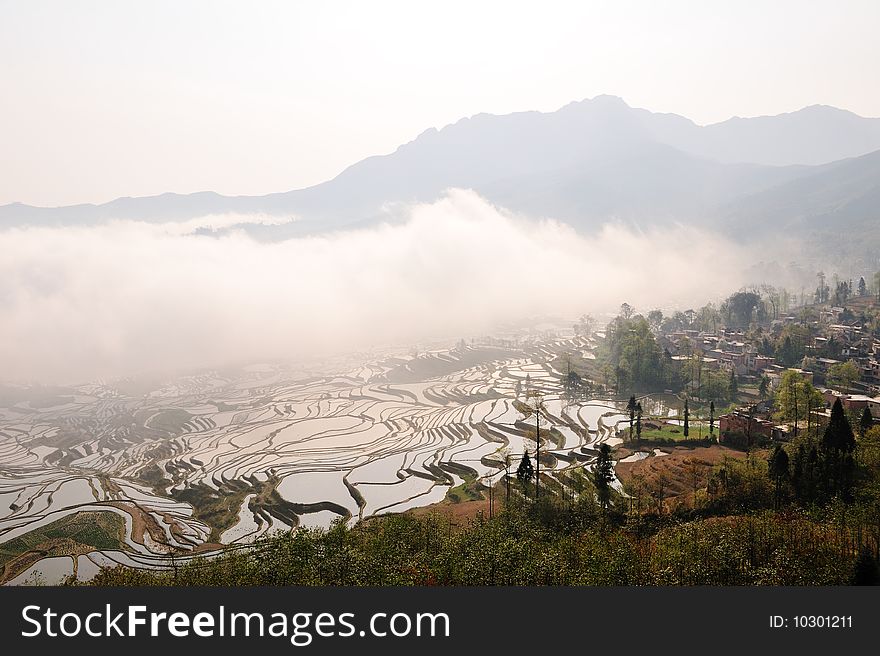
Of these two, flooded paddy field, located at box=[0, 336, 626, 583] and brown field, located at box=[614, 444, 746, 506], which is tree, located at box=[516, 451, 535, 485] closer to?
flooded paddy field, located at box=[0, 336, 626, 583]

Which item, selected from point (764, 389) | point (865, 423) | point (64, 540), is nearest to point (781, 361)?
point (764, 389)

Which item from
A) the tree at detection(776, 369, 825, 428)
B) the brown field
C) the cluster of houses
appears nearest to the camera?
the brown field

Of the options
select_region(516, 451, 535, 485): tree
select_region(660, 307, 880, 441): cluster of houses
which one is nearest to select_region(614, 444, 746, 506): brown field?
select_region(660, 307, 880, 441): cluster of houses

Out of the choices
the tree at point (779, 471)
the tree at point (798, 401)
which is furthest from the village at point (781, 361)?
the tree at point (779, 471)

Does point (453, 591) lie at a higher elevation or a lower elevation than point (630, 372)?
higher

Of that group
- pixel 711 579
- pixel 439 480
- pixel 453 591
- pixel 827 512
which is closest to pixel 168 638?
pixel 453 591

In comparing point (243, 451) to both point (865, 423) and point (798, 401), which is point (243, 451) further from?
point (865, 423)

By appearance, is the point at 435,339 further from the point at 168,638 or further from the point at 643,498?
the point at 168,638

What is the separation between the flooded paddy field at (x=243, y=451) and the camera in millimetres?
31531

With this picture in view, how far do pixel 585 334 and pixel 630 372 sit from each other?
33445mm

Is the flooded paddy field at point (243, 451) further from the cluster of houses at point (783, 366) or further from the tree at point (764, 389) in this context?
the tree at point (764, 389)

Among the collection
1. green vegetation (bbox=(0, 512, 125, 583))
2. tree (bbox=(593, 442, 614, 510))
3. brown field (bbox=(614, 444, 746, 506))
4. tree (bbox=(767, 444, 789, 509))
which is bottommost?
green vegetation (bbox=(0, 512, 125, 583))

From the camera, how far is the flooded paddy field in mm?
31531

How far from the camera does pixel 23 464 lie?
145 feet
